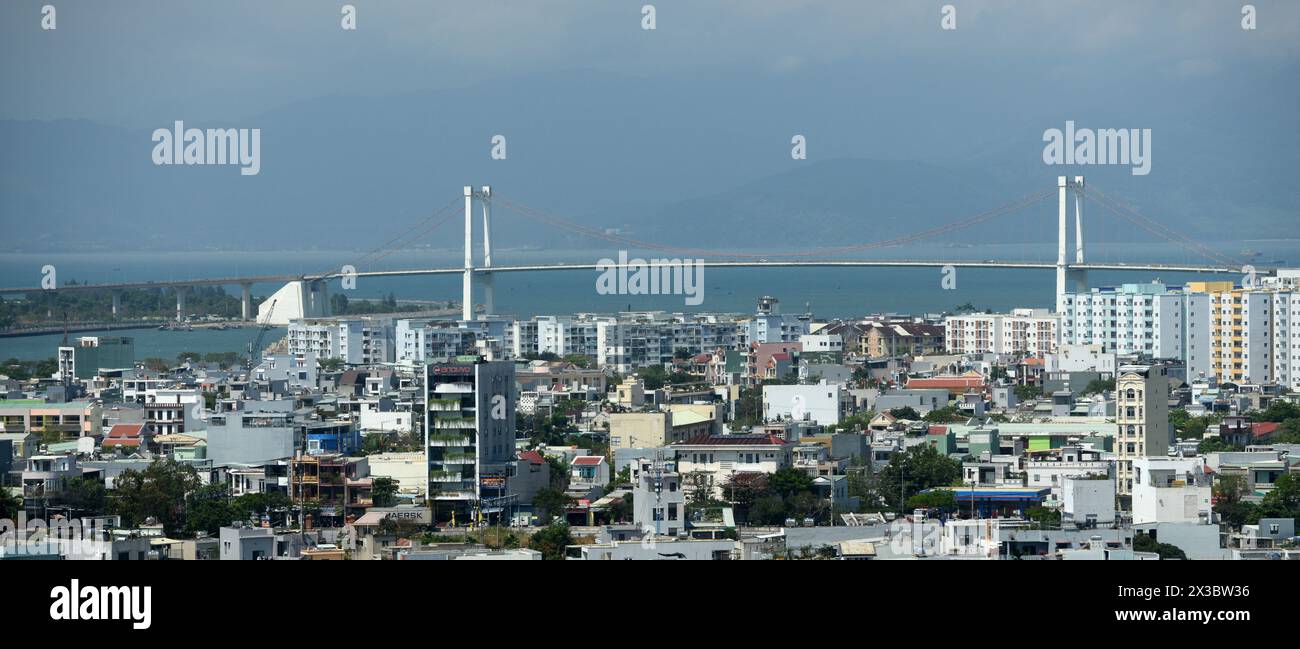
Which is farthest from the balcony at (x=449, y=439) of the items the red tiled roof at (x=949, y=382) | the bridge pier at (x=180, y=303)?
the bridge pier at (x=180, y=303)

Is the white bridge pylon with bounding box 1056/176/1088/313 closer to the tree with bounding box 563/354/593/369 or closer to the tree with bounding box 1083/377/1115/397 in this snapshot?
the tree with bounding box 563/354/593/369

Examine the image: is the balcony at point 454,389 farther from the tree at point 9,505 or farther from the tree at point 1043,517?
the tree at point 1043,517

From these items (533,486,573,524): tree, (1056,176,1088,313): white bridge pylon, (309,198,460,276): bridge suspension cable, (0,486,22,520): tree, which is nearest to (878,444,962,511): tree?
(533,486,573,524): tree

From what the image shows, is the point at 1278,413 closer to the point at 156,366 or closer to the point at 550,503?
the point at 550,503

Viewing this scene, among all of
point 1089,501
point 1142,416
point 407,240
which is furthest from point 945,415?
point 407,240
